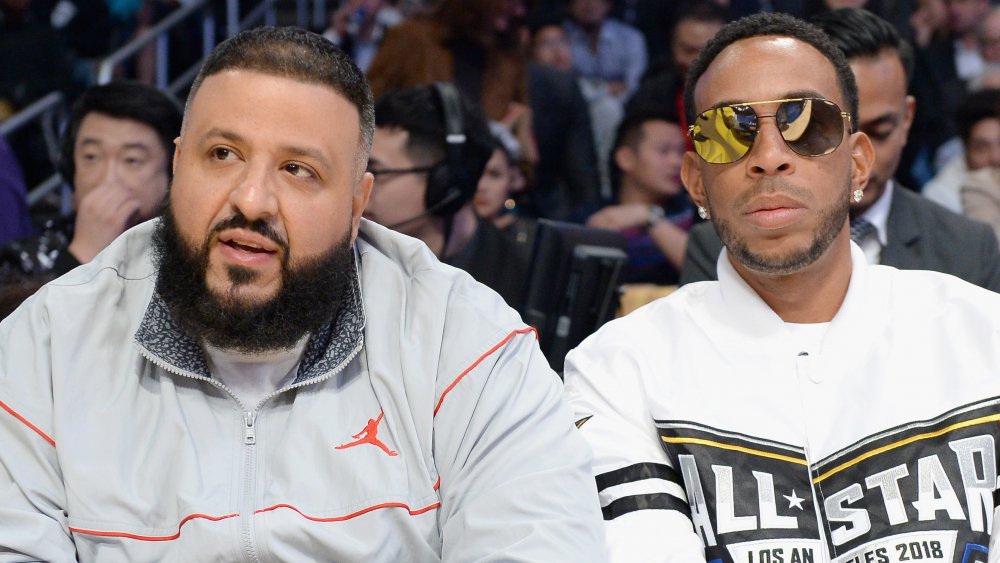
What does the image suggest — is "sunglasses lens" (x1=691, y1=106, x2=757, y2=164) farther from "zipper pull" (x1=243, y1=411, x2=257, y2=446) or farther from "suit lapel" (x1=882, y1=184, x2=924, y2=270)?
"suit lapel" (x1=882, y1=184, x2=924, y2=270)

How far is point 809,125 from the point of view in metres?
2.55

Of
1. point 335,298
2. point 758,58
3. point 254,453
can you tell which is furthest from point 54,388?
point 758,58

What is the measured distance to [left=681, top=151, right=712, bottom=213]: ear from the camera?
9.06ft

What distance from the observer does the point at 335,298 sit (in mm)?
2404

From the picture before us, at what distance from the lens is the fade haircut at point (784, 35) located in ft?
8.76

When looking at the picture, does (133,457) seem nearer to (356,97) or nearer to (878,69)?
(356,97)

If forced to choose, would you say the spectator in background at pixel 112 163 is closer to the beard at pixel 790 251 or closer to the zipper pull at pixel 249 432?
the zipper pull at pixel 249 432

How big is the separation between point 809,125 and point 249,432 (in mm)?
1268

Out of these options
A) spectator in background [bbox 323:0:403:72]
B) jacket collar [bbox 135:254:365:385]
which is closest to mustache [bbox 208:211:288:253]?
jacket collar [bbox 135:254:365:385]

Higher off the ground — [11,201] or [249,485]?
[11,201]

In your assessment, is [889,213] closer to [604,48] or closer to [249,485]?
[249,485]

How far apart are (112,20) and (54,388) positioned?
5.57 meters

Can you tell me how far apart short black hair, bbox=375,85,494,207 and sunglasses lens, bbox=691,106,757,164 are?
Answer: 163 centimetres

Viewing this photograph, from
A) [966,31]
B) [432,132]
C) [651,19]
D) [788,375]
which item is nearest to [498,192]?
[432,132]
